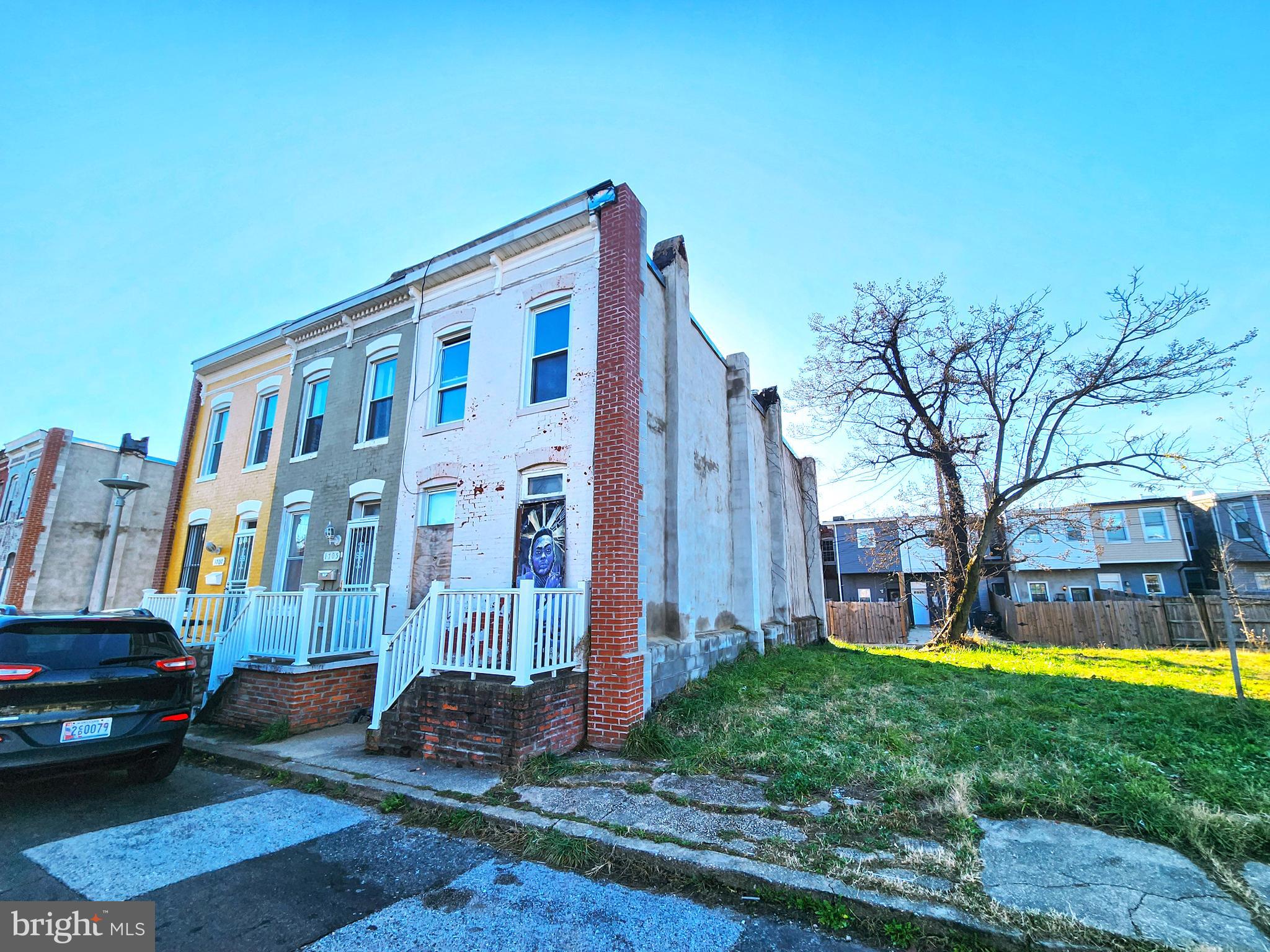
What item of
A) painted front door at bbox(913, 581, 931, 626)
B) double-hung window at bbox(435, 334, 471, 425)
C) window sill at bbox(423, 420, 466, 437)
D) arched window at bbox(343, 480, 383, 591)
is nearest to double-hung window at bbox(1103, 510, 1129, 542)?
painted front door at bbox(913, 581, 931, 626)

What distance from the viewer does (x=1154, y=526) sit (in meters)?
28.3

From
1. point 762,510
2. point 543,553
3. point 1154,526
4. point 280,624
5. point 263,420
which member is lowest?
point 280,624

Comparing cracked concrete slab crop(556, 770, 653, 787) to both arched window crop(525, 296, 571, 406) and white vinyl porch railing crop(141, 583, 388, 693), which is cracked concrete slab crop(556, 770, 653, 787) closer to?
white vinyl porch railing crop(141, 583, 388, 693)

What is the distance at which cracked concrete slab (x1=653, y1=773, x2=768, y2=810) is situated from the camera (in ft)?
15.4

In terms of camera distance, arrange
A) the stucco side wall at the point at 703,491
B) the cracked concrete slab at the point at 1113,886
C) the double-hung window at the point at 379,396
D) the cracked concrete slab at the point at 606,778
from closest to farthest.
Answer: the cracked concrete slab at the point at 1113,886, the cracked concrete slab at the point at 606,778, the stucco side wall at the point at 703,491, the double-hung window at the point at 379,396

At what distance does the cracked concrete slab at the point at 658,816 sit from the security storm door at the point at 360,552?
6.53 metres

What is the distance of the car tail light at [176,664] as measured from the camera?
5.43m

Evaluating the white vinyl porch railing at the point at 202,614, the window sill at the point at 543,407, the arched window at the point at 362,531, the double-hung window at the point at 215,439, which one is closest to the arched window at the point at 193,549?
the double-hung window at the point at 215,439

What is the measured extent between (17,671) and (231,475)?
32.3 ft

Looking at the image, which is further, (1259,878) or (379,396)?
(379,396)

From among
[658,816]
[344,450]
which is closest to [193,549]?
[344,450]

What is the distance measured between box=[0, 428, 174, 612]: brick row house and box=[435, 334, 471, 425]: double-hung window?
14.3 metres

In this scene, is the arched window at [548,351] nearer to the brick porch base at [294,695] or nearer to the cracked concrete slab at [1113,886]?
the brick porch base at [294,695]

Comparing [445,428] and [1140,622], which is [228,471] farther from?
[1140,622]
